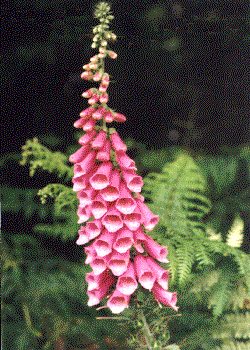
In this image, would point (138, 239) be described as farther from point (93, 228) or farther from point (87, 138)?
point (87, 138)

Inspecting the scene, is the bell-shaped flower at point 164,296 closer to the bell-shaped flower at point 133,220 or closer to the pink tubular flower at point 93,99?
the bell-shaped flower at point 133,220

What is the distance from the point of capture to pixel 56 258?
2.39m

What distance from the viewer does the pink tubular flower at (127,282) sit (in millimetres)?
1049

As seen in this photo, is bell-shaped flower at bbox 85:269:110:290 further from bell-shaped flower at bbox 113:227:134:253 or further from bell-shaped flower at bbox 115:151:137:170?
bell-shaped flower at bbox 115:151:137:170

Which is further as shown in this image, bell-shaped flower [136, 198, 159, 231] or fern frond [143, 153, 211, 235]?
fern frond [143, 153, 211, 235]

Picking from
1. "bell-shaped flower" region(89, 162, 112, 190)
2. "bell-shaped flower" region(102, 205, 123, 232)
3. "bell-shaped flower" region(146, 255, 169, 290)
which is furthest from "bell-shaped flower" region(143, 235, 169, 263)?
"bell-shaped flower" region(89, 162, 112, 190)

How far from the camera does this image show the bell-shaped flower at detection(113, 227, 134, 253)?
1.05 meters

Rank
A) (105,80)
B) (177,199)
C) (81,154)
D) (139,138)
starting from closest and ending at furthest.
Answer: (105,80), (81,154), (177,199), (139,138)

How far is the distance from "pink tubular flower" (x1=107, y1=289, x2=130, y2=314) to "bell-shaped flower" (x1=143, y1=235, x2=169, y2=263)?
155 mm

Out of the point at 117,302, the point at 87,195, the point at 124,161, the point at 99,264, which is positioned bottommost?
the point at 117,302

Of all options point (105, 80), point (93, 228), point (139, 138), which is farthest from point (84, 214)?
point (139, 138)

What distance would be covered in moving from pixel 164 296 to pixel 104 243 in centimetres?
25

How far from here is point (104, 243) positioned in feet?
3.56

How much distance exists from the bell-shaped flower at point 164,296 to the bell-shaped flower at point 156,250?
0.08m
